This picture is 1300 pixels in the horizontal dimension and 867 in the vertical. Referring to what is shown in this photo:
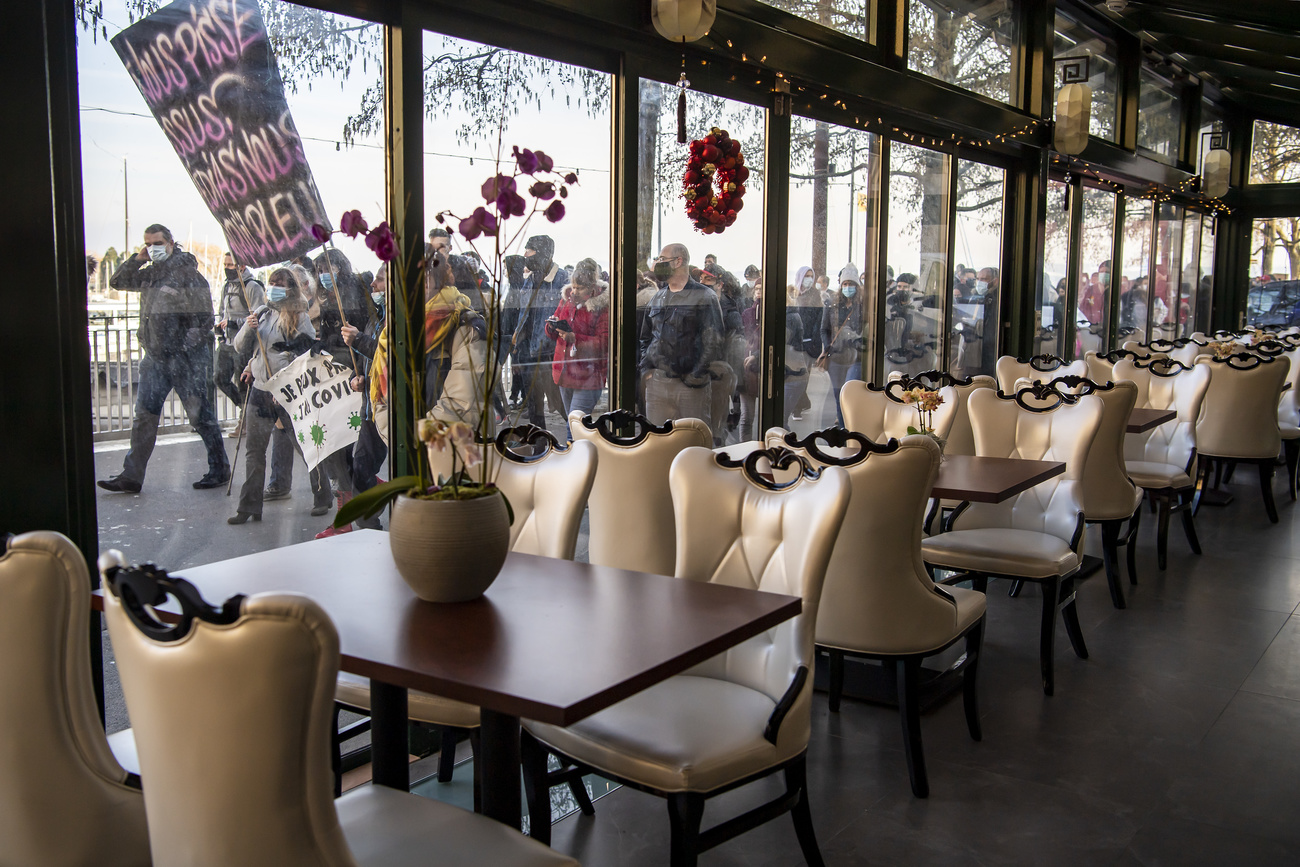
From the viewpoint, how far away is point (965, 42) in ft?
24.1

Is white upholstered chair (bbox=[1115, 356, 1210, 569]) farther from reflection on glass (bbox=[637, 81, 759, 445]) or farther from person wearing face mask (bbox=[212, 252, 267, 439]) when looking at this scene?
person wearing face mask (bbox=[212, 252, 267, 439])

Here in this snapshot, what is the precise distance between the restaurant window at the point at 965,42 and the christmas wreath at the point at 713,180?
279cm

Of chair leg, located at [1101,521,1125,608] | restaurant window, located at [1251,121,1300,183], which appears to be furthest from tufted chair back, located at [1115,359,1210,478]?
restaurant window, located at [1251,121,1300,183]

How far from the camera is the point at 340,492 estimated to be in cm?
352

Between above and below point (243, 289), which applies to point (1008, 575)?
below

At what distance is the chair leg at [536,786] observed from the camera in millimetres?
2398

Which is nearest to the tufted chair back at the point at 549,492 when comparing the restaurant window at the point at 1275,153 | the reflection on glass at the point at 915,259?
the reflection on glass at the point at 915,259

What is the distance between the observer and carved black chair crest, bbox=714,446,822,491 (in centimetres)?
254

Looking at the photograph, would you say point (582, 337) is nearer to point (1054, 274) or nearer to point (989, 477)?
point (989, 477)

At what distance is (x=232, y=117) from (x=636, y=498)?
169 cm

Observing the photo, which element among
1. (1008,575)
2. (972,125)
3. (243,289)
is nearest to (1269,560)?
(1008,575)

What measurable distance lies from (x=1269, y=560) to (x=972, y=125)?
3.33 meters

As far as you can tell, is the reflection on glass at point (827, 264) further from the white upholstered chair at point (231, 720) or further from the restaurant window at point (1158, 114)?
the restaurant window at point (1158, 114)

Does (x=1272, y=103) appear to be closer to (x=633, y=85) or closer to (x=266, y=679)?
(x=633, y=85)
